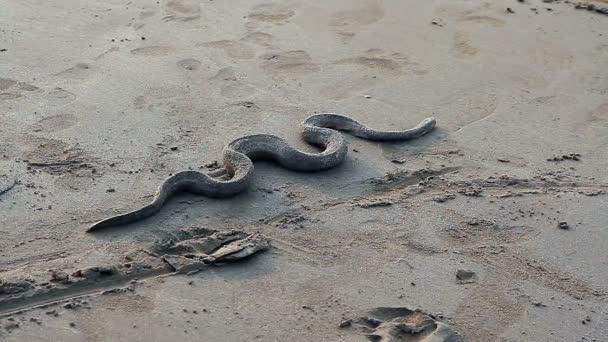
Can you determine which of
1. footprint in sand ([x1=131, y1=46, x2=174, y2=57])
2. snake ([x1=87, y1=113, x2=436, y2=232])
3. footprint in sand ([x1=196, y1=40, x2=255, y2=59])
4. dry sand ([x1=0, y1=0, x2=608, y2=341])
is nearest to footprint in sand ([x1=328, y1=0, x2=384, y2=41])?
dry sand ([x1=0, y1=0, x2=608, y2=341])

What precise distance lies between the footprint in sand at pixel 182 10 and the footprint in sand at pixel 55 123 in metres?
2.21

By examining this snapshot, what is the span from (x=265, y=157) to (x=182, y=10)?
9.97 ft

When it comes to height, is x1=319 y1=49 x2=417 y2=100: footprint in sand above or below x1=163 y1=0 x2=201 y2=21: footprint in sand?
below

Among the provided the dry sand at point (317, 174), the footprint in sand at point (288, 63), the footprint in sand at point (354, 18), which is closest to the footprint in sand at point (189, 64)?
the dry sand at point (317, 174)

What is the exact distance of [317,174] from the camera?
659 centimetres

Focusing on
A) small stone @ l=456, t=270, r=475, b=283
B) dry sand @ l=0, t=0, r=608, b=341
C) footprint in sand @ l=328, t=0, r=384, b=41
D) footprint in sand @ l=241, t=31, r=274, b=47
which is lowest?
small stone @ l=456, t=270, r=475, b=283

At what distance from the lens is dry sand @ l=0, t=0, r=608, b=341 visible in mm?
5102

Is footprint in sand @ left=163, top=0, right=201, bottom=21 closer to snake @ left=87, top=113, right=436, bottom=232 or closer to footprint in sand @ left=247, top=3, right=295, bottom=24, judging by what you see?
footprint in sand @ left=247, top=3, right=295, bottom=24

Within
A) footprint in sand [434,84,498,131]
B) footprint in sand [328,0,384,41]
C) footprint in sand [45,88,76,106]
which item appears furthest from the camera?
footprint in sand [328,0,384,41]

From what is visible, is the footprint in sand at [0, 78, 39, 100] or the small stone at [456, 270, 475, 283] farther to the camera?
the footprint in sand at [0, 78, 39, 100]

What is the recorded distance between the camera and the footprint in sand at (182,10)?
8965mm

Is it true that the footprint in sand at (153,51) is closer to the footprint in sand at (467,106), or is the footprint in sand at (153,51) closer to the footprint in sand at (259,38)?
the footprint in sand at (259,38)

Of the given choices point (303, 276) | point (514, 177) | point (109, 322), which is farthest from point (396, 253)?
point (109, 322)

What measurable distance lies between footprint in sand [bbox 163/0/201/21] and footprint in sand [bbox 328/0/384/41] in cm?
136
